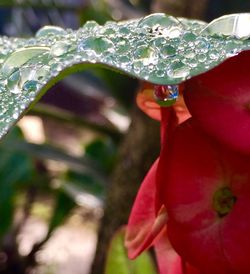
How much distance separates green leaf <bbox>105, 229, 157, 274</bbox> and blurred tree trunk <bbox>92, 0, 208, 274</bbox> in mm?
659

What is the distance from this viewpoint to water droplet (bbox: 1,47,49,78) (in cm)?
39

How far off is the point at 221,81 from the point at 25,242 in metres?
2.26

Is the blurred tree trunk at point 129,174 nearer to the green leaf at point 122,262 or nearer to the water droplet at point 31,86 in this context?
the green leaf at point 122,262

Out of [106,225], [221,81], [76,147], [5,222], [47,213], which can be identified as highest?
[221,81]

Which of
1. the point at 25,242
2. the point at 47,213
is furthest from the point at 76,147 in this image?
the point at 25,242

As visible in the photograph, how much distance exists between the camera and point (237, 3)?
194 centimetres

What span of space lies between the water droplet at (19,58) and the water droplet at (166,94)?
0.06m

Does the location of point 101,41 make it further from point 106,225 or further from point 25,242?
point 25,242

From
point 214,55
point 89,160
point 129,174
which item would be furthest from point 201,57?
point 89,160

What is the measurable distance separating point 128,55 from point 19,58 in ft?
0.21

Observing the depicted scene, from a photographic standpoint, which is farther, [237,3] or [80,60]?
[237,3]

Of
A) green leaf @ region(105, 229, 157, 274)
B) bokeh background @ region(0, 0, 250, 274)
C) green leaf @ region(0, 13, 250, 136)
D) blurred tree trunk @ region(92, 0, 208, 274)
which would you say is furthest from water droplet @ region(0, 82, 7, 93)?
blurred tree trunk @ region(92, 0, 208, 274)

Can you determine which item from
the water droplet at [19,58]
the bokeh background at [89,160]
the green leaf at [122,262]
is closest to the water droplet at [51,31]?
the water droplet at [19,58]

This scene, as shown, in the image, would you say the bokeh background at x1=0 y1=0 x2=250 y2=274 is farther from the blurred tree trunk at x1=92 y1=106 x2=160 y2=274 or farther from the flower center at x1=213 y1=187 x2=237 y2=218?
the flower center at x1=213 y1=187 x2=237 y2=218
